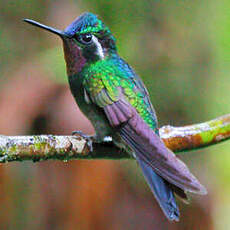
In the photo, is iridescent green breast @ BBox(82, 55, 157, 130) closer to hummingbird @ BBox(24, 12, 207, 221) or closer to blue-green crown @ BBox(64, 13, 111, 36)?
hummingbird @ BBox(24, 12, 207, 221)

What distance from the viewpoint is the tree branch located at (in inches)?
94.0

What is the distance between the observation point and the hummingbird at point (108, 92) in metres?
2.94

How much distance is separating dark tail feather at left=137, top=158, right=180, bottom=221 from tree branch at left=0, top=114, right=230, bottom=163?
31 centimetres

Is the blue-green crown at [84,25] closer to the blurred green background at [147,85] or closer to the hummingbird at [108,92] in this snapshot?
the hummingbird at [108,92]

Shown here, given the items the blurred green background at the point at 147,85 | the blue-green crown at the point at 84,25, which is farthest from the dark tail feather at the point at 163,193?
the blurred green background at the point at 147,85

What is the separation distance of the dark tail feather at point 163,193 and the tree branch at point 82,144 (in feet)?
1.00

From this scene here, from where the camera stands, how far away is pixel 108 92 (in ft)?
10.3

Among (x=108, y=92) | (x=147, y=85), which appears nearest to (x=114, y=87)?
(x=108, y=92)

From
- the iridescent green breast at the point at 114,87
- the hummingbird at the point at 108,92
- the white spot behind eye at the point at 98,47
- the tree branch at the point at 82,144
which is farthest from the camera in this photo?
the white spot behind eye at the point at 98,47

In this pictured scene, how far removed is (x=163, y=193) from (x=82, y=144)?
54cm

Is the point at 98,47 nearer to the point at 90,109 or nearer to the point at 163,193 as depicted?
the point at 90,109

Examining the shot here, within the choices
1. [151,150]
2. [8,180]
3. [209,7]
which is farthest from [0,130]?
[209,7]

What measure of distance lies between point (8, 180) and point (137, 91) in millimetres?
1827

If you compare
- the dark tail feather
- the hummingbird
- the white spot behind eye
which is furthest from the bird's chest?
the dark tail feather
